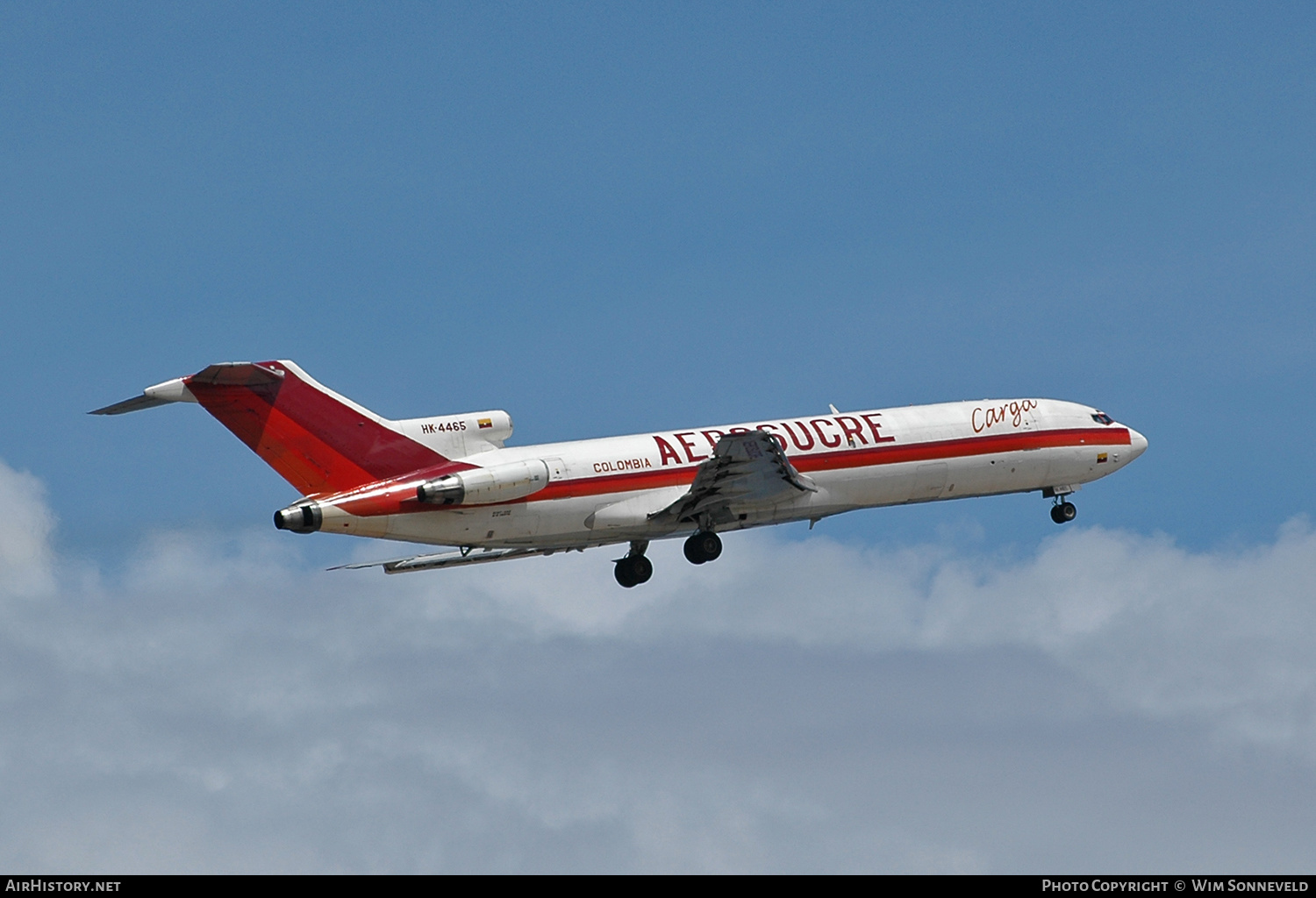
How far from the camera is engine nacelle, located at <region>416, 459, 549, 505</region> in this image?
4812 cm

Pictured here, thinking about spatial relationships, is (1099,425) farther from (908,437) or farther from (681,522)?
(681,522)

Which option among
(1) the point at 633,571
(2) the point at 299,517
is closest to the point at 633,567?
(1) the point at 633,571

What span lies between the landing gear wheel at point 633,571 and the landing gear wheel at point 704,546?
2.83 meters

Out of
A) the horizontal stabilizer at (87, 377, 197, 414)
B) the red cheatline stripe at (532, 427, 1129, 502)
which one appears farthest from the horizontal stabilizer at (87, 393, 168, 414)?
the red cheatline stripe at (532, 427, 1129, 502)

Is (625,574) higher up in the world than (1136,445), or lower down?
lower down

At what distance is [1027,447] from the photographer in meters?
59.1

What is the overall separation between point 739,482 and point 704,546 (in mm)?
2674

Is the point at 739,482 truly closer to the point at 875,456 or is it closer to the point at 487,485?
the point at 875,456

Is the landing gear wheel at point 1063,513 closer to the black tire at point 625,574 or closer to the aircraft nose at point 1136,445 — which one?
the aircraft nose at point 1136,445

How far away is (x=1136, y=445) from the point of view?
62969 millimetres
